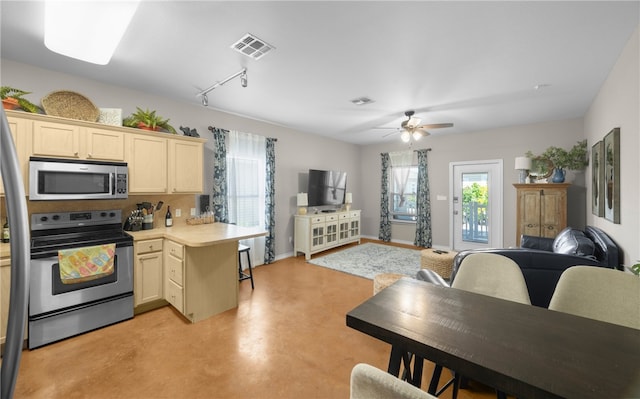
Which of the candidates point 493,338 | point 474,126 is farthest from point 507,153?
point 493,338

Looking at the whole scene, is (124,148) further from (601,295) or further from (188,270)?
(601,295)

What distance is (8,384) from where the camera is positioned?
1.70 feet

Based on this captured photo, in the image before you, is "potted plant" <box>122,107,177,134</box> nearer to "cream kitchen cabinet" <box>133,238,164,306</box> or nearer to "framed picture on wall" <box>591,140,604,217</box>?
"cream kitchen cabinet" <box>133,238,164,306</box>

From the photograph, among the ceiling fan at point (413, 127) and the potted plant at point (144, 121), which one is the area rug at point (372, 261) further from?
the potted plant at point (144, 121)

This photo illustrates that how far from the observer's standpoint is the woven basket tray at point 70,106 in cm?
268

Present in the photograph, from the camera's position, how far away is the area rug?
4410 millimetres

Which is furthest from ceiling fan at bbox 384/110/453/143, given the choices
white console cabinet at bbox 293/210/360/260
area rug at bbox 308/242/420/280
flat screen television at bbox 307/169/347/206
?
white console cabinet at bbox 293/210/360/260

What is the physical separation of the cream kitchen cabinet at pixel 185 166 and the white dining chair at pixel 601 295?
144 inches

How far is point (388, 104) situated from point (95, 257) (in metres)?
3.82

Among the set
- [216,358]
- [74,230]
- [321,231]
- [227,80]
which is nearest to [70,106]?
[74,230]

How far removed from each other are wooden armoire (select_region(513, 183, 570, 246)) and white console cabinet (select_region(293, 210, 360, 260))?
10.3 feet

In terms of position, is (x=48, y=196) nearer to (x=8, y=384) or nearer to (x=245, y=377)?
(x=245, y=377)

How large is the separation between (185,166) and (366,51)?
2515 mm

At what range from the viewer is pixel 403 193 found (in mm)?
6672
